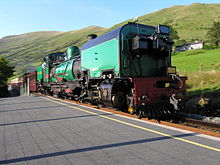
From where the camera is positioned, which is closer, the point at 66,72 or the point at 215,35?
the point at 66,72

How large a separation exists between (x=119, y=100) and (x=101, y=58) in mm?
2178

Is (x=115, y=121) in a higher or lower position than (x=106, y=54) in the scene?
lower

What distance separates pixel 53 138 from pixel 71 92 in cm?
794

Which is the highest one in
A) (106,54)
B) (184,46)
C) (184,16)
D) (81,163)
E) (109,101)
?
(184,16)

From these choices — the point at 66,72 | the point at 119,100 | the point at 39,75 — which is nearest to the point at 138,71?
the point at 119,100

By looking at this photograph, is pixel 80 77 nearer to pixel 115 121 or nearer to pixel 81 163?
pixel 115 121

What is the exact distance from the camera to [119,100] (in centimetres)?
789

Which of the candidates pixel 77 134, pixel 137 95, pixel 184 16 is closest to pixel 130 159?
pixel 77 134

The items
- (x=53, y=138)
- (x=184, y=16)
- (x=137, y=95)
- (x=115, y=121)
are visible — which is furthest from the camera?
(x=184, y=16)

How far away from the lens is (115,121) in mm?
6387

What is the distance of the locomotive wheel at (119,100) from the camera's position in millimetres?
7785

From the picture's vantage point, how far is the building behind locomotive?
23.7 feet

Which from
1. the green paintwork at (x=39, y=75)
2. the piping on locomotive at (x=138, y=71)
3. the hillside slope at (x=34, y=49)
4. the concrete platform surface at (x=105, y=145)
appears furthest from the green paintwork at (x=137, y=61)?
the hillside slope at (x=34, y=49)

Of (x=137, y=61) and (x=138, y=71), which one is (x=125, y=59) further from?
(x=138, y=71)
